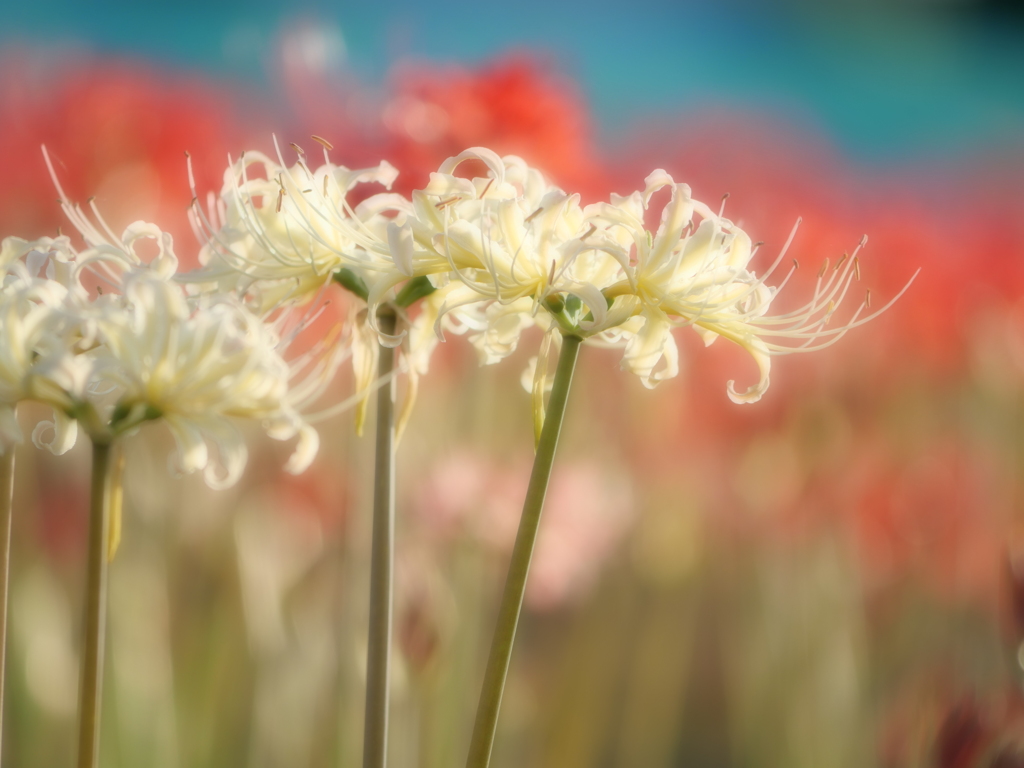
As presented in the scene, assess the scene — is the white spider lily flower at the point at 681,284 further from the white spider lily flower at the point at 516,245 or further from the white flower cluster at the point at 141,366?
the white flower cluster at the point at 141,366

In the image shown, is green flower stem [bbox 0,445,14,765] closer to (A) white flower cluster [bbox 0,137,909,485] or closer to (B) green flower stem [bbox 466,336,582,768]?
(A) white flower cluster [bbox 0,137,909,485]

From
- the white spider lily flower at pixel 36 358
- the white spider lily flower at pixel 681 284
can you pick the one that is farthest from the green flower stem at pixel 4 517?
the white spider lily flower at pixel 681 284

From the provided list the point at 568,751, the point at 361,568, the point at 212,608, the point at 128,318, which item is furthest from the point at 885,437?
the point at 128,318

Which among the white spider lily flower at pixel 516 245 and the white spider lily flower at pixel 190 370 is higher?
the white spider lily flower at pixel 516 245

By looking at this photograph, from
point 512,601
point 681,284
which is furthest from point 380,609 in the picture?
point 681,284

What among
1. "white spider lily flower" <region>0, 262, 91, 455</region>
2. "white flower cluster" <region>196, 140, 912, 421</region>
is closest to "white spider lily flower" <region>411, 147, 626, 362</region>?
"white flower cluster" <region>196, 140, 912, 421</region>

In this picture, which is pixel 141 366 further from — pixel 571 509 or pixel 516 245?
pixel 571 509
